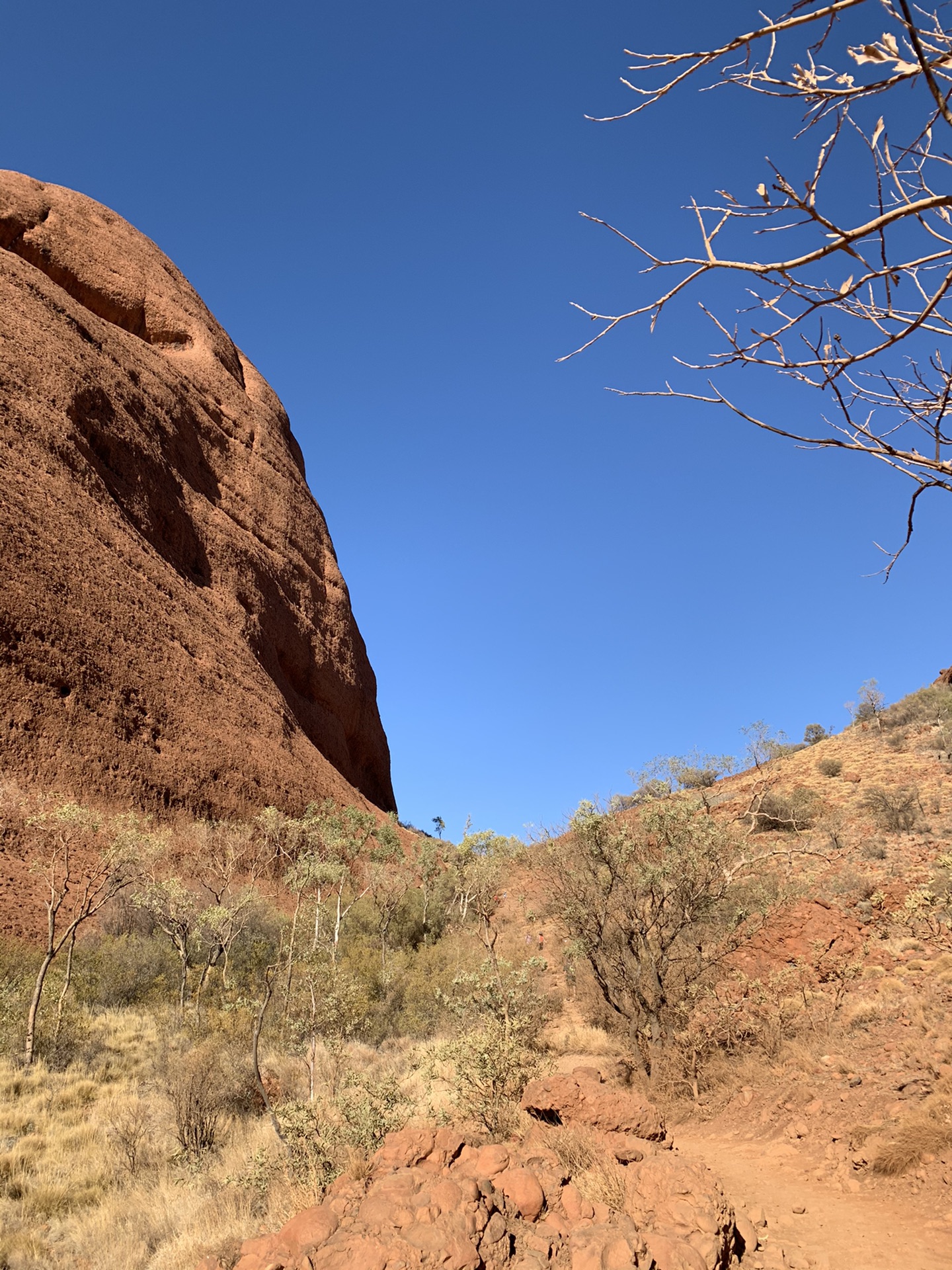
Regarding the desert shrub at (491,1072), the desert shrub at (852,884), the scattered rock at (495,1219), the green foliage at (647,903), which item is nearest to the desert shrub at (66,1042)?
the desert shrub at (491,1072)

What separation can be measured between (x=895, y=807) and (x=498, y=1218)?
14.0m

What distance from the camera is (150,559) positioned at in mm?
21828

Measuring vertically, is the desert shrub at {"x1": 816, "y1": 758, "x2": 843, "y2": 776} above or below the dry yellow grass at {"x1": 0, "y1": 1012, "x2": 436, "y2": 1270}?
above

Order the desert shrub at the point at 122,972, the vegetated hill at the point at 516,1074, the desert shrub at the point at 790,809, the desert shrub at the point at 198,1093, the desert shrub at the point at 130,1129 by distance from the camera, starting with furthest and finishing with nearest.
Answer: the desert shrub at the point at 790,809
the desert shrub at the point at 122,972
the desert shrub at the point at 198,1093
the desert shrub at the point at 130,1129
the vegetated hill at the point at 516,1074

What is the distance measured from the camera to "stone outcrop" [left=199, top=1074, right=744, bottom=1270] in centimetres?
289

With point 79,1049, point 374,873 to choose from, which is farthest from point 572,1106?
point 374,873

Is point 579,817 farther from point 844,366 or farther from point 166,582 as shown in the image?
point 166,582

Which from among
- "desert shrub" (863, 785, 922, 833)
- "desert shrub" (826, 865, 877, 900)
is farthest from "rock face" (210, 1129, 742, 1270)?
"desert shrub" (863, 785, 922, 833)

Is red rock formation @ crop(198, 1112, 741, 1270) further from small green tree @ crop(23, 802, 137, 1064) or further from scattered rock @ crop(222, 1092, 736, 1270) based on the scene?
small green tree @ crop(23, 802, 137, 1064)

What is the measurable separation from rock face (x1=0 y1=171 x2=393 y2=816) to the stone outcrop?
14.3 m

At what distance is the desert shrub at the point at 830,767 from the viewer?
20.4 metres

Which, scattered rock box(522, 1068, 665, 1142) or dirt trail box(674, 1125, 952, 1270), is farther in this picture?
scattered rock box(522, 1068, 665, 1142)

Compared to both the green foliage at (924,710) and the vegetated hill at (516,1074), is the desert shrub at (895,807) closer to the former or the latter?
the vegetated hill at (516,1074)

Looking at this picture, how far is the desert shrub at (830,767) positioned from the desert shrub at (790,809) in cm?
223
